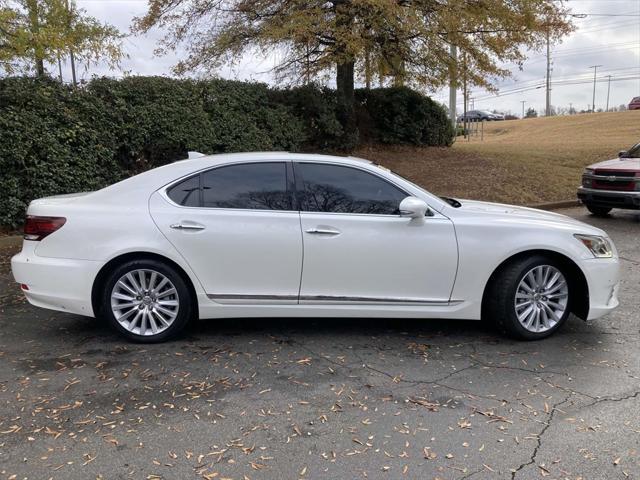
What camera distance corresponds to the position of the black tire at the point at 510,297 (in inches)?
174

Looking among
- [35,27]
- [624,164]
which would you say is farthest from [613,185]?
[35,27]

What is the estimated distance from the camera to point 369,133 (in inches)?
600

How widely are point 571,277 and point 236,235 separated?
111 inches

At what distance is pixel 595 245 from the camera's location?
455 centimetres

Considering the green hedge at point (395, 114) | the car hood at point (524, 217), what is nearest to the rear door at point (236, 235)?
the car hood at point (524, 217)

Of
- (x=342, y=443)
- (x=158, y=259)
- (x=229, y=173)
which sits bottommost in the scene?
(x=342, y=443)

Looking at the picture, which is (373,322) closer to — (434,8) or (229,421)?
(229,421)

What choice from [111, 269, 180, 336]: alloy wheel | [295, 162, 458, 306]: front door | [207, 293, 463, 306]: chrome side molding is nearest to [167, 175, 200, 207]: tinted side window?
[111, 269, 180, 336]: alloy wheel

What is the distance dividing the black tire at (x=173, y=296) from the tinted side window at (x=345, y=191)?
1.17 m

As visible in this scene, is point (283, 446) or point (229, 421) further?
point (229, 421)

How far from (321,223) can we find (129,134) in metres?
6.54

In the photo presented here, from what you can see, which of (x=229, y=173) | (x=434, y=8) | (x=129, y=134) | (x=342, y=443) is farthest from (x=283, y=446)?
(x=434, y=8)

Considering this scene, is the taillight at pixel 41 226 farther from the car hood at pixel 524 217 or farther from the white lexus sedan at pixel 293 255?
the car hood at pixel 524 217

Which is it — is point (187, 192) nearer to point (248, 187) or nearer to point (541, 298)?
point (248, 187)
